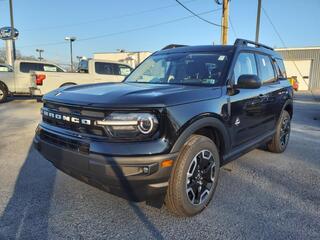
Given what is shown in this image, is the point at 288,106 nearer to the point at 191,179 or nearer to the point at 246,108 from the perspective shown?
the point at 246,108

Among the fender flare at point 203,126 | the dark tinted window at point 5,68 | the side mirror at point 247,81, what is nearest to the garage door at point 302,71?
the dark tinted window at point 5,68

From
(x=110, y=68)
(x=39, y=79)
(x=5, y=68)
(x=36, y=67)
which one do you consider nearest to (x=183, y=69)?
(x=39, y=79)

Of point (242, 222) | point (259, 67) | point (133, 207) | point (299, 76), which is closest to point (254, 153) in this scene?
point (259, 67)

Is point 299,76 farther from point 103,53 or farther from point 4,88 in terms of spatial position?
point 4,88

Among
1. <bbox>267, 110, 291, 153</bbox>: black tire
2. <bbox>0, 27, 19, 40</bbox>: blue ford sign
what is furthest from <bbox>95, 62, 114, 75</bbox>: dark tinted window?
<bbox>0, 27, 19, 40</bbox>: blue ford sign

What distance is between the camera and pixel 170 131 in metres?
2.63

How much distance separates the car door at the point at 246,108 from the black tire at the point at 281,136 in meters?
0.88

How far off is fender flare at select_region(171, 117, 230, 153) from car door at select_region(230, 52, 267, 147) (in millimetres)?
199

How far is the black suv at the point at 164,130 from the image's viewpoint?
2.54m

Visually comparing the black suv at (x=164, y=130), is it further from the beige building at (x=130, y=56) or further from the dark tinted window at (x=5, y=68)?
the beige building at (x=130, y=56)

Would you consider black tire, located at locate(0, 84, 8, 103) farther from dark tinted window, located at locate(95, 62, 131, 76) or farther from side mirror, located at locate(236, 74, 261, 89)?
side mirror, located at locate(236, 74, 261, 89)

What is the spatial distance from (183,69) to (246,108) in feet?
3.27

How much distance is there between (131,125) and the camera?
2553 mm

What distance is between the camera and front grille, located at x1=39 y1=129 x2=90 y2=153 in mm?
2668
